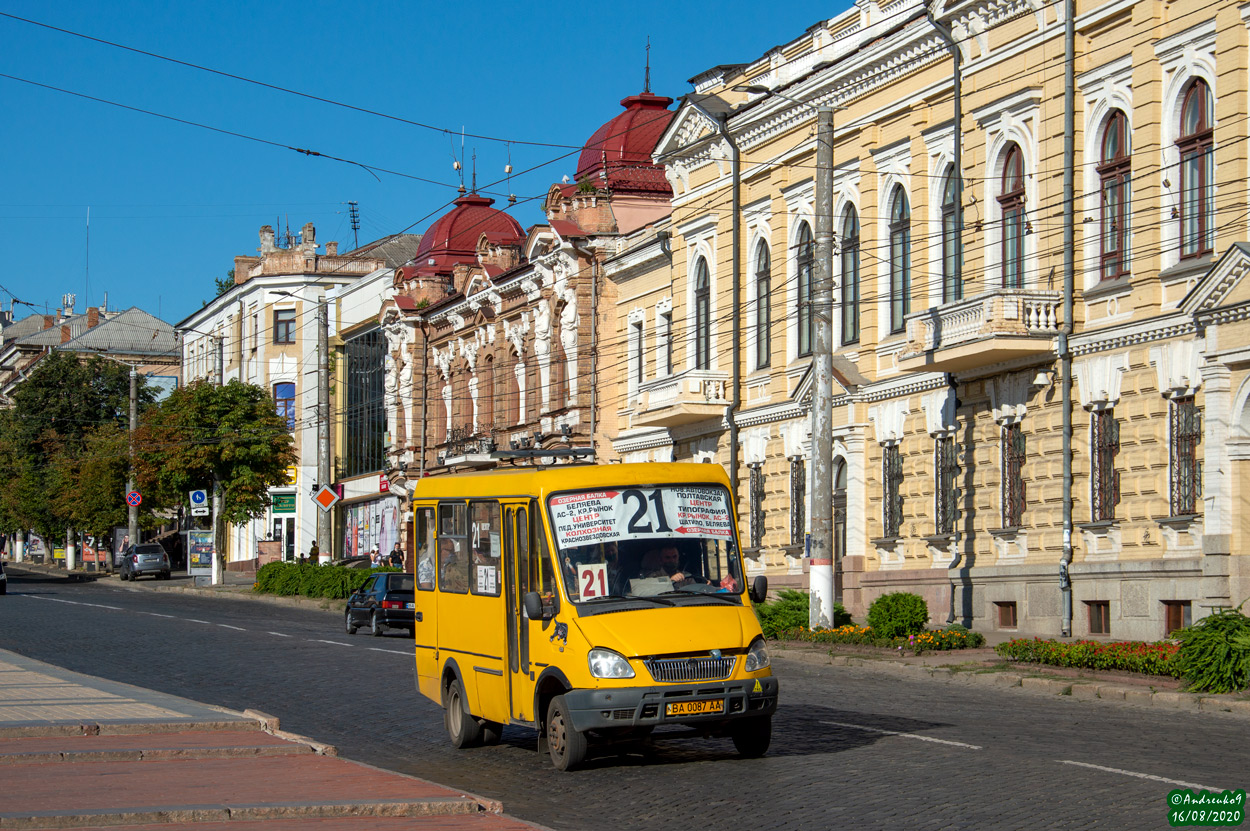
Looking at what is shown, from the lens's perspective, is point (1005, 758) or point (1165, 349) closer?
point (1005, 758)

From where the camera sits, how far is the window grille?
38.6 metres

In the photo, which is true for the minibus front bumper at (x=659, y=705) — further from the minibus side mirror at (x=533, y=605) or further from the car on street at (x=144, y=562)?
the car on street at (x=144, y=562)

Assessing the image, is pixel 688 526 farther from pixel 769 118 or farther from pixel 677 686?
pixel 769 118

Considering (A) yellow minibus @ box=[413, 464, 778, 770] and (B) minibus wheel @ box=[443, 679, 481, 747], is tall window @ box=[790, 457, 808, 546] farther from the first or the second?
(A) yellow minibus @ box=[413, 464, 778, 770]

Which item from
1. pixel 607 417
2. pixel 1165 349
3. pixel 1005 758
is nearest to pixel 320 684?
pixel 1005 758

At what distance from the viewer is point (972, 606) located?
2970cm

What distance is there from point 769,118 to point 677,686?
2594 cm

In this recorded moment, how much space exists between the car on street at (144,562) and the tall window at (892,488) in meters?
44.3

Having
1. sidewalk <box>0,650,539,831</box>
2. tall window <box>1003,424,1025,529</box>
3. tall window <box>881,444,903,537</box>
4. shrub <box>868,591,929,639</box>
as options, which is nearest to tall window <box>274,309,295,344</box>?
tall window <box>881,444,903,537</box>

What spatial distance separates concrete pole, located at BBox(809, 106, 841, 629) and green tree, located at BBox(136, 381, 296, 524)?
119 ft

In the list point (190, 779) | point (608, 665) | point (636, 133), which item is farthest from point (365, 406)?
point (190, 779)

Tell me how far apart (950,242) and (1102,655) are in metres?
12.2

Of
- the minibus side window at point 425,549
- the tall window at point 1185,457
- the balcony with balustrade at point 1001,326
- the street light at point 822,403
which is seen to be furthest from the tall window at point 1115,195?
the minibus side window at point 425,549

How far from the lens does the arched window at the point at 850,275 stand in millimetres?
34406
